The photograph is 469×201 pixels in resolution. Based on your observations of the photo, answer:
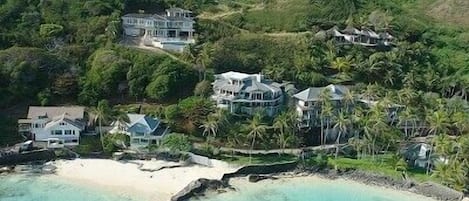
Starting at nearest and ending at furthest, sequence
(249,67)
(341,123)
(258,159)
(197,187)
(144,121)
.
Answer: (197,187)
(258,159)
(144,121)
(341,123)
(249,67)

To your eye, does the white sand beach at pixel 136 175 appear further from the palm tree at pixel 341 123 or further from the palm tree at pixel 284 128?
the palm tree at pixel 341 123

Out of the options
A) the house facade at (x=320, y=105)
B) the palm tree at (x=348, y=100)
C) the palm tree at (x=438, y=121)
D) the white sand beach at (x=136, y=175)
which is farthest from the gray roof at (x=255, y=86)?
the palm tree at (x=438, y=121)

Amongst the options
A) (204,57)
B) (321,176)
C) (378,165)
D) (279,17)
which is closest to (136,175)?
(321,176)

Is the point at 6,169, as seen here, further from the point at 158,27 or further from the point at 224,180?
the point at 158,27

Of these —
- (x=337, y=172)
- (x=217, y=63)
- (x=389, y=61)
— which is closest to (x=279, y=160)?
(x=337, y=172)

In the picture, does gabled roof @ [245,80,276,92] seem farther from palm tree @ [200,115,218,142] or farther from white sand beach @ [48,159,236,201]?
white sand beach @ [48,159,236,201]

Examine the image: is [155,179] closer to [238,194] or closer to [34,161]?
[238,194]
